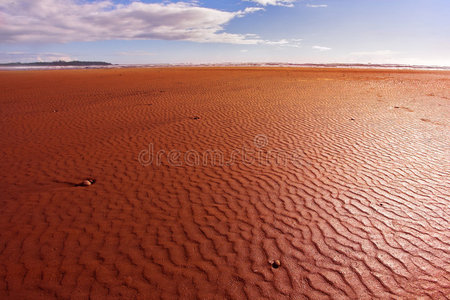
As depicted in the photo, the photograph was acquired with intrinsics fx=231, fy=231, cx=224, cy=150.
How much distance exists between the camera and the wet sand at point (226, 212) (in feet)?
11.0

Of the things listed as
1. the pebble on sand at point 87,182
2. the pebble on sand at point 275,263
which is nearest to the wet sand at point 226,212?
the pebble on sand at point 275,263

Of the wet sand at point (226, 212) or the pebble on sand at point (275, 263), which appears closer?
the wet sand at point (226, 212)

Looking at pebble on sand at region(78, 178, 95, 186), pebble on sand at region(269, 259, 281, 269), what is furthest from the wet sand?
pebble on sand at region(78, 178, 95, 186)

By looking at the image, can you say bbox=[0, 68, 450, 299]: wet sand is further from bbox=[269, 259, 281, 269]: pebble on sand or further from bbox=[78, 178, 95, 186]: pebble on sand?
bbox=[78, 178, 95, 186]: pebble on sand

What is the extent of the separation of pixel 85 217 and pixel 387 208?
6.26 meters

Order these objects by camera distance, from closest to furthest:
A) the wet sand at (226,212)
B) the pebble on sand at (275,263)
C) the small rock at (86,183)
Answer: the wet sand at (226,212)
the pebble on sand at (275,263)
the small rock at (86,183)

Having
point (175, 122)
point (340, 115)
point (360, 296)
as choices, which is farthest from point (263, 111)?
point (360, 296)

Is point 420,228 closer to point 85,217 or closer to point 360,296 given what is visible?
point 360,296

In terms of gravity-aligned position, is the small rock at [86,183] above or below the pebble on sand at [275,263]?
above

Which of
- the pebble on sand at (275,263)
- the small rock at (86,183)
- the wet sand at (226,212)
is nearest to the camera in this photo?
the wet sand at (226,212)

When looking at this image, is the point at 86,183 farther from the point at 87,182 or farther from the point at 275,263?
the point at 275,263

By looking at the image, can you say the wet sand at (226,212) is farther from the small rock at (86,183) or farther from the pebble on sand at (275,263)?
the small rock at (86,183)

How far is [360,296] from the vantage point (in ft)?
10.2

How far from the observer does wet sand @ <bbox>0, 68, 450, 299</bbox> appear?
3350 millimetres
